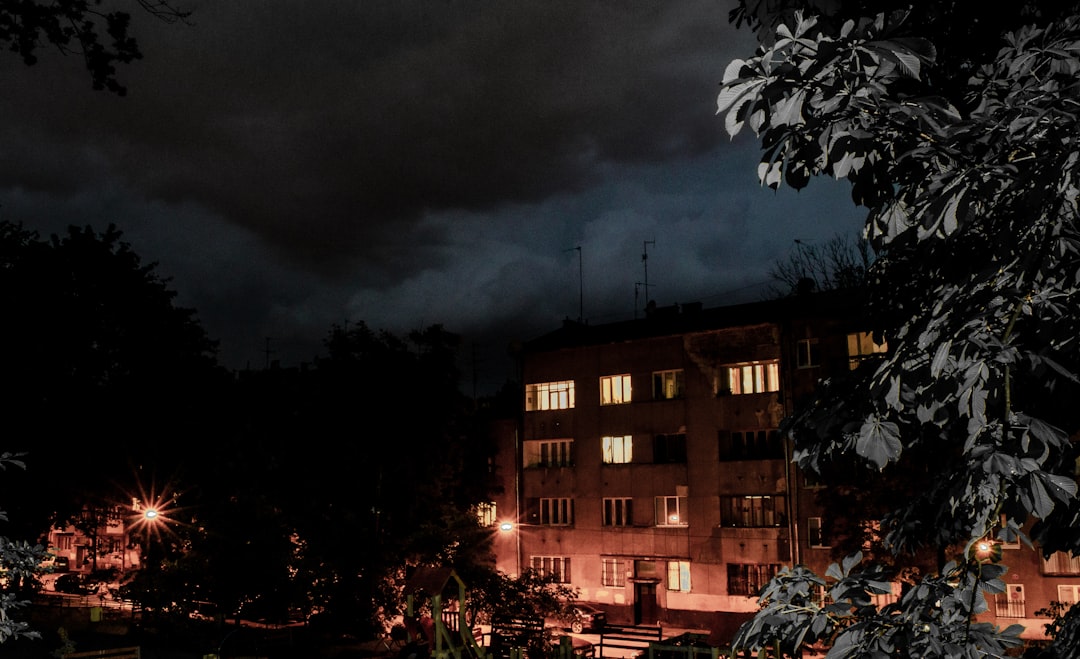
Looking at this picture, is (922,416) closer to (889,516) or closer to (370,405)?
(889,516)

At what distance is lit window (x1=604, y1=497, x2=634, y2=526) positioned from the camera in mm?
41750

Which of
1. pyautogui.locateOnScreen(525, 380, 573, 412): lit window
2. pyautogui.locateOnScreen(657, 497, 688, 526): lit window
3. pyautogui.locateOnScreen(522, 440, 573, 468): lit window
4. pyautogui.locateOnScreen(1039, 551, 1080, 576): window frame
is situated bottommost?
pyautogui.locateOnScreen(1039, 551, 1080, 576): window frame

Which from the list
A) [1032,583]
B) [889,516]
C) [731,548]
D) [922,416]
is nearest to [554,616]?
[731,548]

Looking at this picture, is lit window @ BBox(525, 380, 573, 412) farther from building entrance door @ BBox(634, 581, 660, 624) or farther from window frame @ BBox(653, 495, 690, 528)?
building entrance door @ BBox(634, 581, 660, 624)

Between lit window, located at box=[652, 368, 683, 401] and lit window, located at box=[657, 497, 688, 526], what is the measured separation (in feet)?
15.5

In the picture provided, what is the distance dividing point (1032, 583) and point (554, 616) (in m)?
17.3

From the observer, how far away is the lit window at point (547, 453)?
44.6 metres

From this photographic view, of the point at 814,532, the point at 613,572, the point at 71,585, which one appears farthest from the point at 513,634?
the point at 71,585

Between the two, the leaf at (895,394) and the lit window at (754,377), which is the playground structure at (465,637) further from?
the lit window at (754,377)

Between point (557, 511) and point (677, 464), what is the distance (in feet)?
23.6

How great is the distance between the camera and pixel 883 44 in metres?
4.15

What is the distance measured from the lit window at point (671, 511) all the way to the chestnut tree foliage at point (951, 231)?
3569 cm

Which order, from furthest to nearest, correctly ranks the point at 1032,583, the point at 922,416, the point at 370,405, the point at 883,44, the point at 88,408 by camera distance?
the point at 88,408
the point at 370,405
the point at 1032,583
the point at 922,416
the point at 883,44

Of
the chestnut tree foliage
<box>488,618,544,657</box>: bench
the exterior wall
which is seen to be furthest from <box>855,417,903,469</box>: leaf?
the exterior wall
